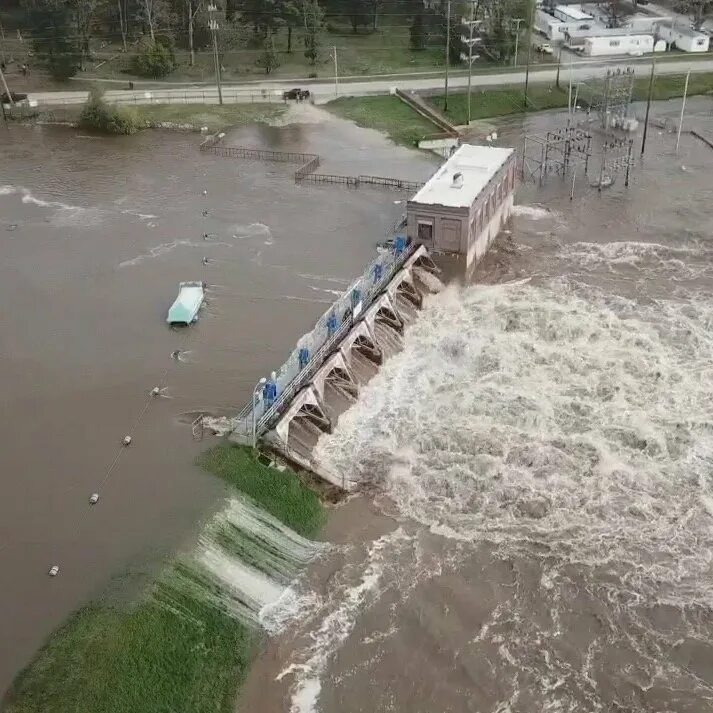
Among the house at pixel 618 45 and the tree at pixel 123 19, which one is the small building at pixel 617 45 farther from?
the tree at pixel 123 19

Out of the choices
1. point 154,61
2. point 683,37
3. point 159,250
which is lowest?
point 159,250

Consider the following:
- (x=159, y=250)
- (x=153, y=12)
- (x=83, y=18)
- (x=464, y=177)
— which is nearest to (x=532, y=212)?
(x=464, y=177)

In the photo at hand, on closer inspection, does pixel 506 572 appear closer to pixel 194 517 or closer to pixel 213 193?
pixel 194 517

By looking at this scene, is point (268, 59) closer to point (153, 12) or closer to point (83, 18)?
point (153, 12)

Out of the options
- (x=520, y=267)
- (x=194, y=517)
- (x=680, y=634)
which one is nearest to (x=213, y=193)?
(x=520, y=267)

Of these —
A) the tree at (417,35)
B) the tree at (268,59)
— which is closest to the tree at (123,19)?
the tree at (268,59)

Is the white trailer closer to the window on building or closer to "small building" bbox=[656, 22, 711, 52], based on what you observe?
"small building" bbox=[656, 22, 711, 52]
